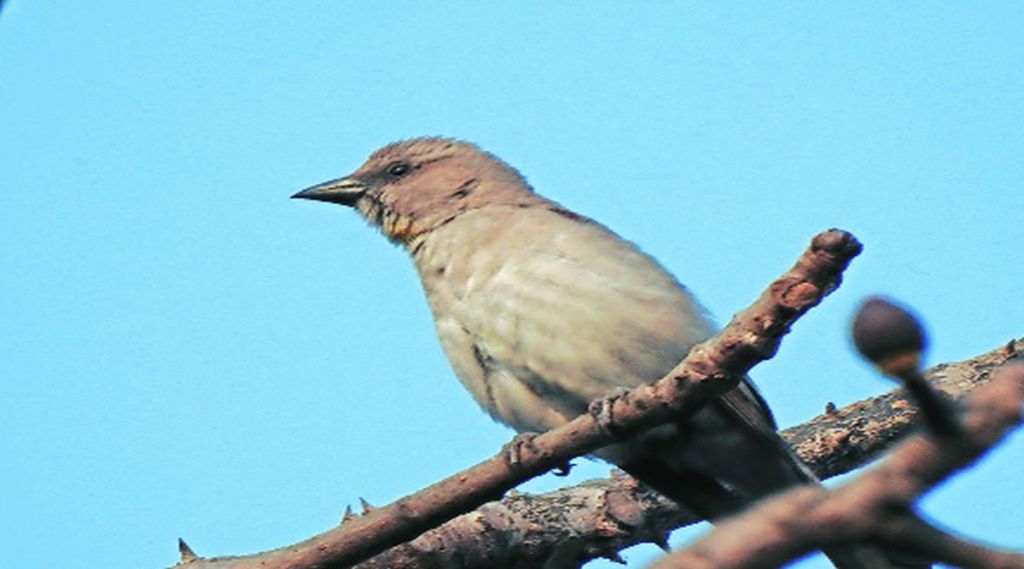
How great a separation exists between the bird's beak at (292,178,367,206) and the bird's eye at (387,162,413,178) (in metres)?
0.16

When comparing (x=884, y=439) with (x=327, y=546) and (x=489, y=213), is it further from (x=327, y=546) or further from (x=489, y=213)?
(x=327, y=546)

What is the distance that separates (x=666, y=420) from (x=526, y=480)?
0.48m

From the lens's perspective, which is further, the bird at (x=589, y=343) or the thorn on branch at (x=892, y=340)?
the bird at (x=589, y=343)

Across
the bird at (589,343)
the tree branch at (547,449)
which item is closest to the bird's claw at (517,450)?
the tree branch at (547,449)

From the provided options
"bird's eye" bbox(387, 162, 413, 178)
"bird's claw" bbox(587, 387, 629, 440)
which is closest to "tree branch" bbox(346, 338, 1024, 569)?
"bird's claw" bbox(587, 387, 629, 440)

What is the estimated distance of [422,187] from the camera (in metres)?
7.60

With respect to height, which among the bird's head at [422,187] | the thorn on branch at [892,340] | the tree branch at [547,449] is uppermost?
the bird's head at [422,187]

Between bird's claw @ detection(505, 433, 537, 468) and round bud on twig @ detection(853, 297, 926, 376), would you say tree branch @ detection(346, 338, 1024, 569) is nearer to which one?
bird's claw @ detection(505, 433, 537, 468)

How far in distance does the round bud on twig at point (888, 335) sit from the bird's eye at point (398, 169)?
6.39 m

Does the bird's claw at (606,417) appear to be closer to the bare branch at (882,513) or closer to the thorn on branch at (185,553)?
the thorn on branch at (185,553)

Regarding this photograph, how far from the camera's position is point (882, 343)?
1.54m

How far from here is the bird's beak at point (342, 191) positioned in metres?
7.96

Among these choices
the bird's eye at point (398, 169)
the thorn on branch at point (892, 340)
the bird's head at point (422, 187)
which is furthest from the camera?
the bird's eye at point (398, 169)

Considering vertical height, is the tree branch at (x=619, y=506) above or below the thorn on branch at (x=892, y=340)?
above
